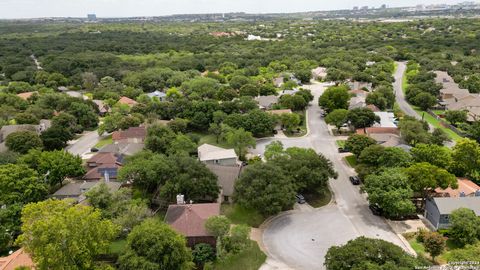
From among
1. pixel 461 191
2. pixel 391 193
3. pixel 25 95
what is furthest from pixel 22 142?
pixel 461 191

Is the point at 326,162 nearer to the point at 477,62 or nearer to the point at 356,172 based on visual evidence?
the point at 356,172

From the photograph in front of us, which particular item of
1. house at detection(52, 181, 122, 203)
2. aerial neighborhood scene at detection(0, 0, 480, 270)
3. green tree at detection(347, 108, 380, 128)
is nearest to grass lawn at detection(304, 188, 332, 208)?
aerial neighborhood scene at detection(0, 0, 480, 270)

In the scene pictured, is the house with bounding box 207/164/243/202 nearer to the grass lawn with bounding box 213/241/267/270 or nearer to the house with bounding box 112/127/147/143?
the grass lawn with bounding box 213/241/267/270

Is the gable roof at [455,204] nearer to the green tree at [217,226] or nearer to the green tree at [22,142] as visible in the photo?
the green tree at [217,226]

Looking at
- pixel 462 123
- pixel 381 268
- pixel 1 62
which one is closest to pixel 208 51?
pixel 1 62

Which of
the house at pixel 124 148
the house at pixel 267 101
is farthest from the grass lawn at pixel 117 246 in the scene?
the house at pixel 267 101

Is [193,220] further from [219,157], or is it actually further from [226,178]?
[219,157]
